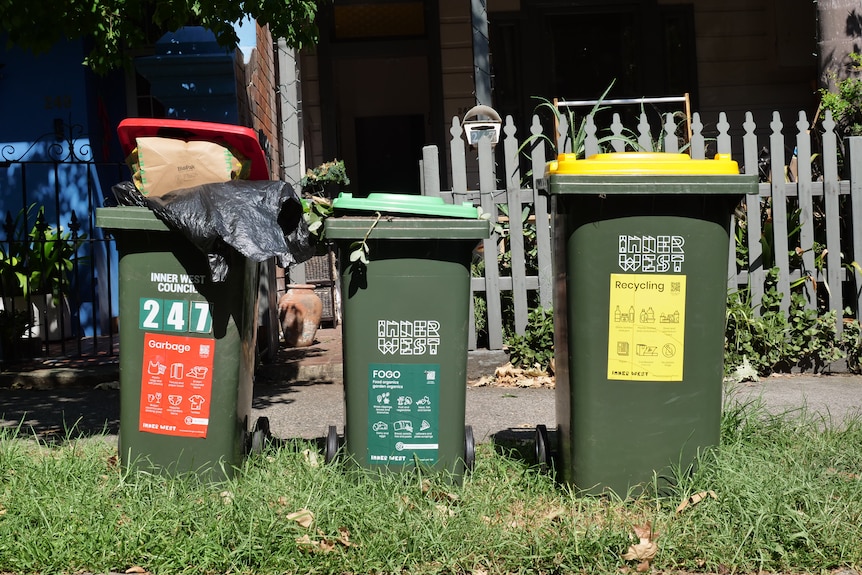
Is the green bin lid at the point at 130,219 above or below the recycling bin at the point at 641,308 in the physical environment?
above

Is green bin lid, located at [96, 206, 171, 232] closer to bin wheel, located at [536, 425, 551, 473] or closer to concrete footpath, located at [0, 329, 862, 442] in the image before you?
concrete footpath, located at [0, 329, 862, 442]

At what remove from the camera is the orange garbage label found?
13.3ft

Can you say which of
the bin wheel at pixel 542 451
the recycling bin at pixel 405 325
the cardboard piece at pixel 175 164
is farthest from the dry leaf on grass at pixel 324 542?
the cardboard piece at pixel 175 164

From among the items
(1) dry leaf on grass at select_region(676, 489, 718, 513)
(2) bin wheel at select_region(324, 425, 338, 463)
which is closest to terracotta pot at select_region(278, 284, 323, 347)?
(2) bin wheel at select_region(324, 425, 338, 463)

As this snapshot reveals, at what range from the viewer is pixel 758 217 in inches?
272

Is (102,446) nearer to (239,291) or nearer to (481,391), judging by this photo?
(239,291)

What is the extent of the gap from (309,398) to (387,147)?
8.64 metres

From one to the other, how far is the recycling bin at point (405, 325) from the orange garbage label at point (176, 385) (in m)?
0.63

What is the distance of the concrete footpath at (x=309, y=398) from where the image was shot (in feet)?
18.1

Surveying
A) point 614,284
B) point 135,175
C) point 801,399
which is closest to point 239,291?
point 135,175

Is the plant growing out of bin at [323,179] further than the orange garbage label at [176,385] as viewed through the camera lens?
Yes

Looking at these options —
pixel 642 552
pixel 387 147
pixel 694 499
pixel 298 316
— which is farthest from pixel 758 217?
pixel 387 147

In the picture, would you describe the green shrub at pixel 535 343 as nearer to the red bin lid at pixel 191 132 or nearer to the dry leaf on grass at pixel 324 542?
the red bin lid at pixel 191 132

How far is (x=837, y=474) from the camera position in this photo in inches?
162
